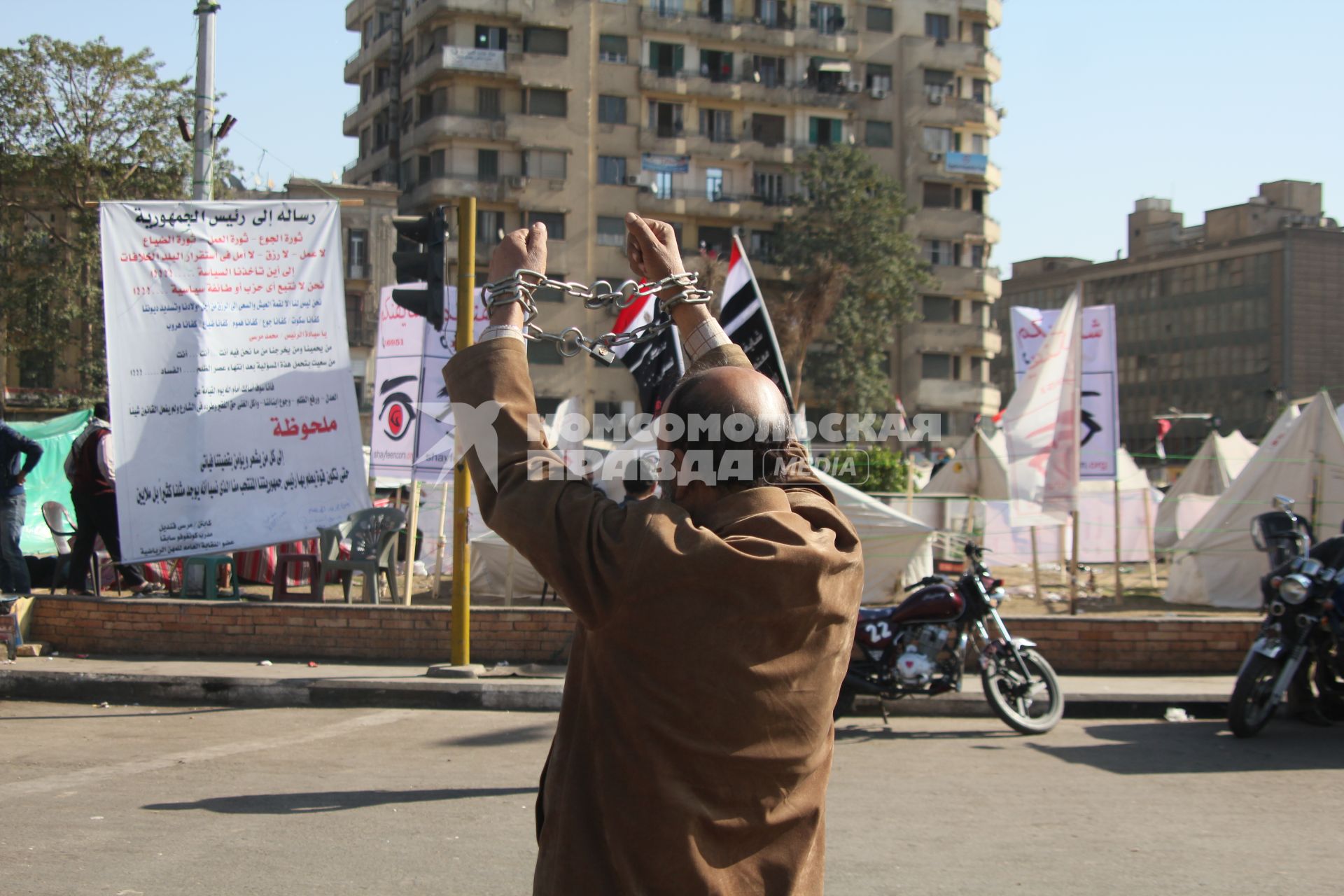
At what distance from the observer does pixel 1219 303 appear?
88188mm

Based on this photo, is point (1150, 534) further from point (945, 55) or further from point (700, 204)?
point (945, 55)

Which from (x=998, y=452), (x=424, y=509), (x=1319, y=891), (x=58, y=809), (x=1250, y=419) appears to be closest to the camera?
(x=1319, y=891)

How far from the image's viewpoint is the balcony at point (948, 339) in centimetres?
5878

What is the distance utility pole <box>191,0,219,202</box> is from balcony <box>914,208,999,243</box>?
1913 inches

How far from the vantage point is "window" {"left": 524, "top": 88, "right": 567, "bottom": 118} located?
52.4 meters

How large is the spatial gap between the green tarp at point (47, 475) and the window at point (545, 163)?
3740 centimetres

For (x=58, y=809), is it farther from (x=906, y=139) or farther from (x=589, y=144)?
(x=906, y=139)

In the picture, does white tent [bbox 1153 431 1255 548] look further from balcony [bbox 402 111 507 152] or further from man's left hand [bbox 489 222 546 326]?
balcony [bbox 402 111 507 152]

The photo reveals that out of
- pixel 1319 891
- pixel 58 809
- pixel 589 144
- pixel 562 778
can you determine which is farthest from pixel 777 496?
pixel 589 144

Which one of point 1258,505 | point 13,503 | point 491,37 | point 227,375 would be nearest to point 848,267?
point 491,37

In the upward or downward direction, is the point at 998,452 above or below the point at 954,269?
below

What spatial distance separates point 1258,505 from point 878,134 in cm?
4722

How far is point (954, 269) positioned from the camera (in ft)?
193

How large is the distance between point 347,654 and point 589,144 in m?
45.3
